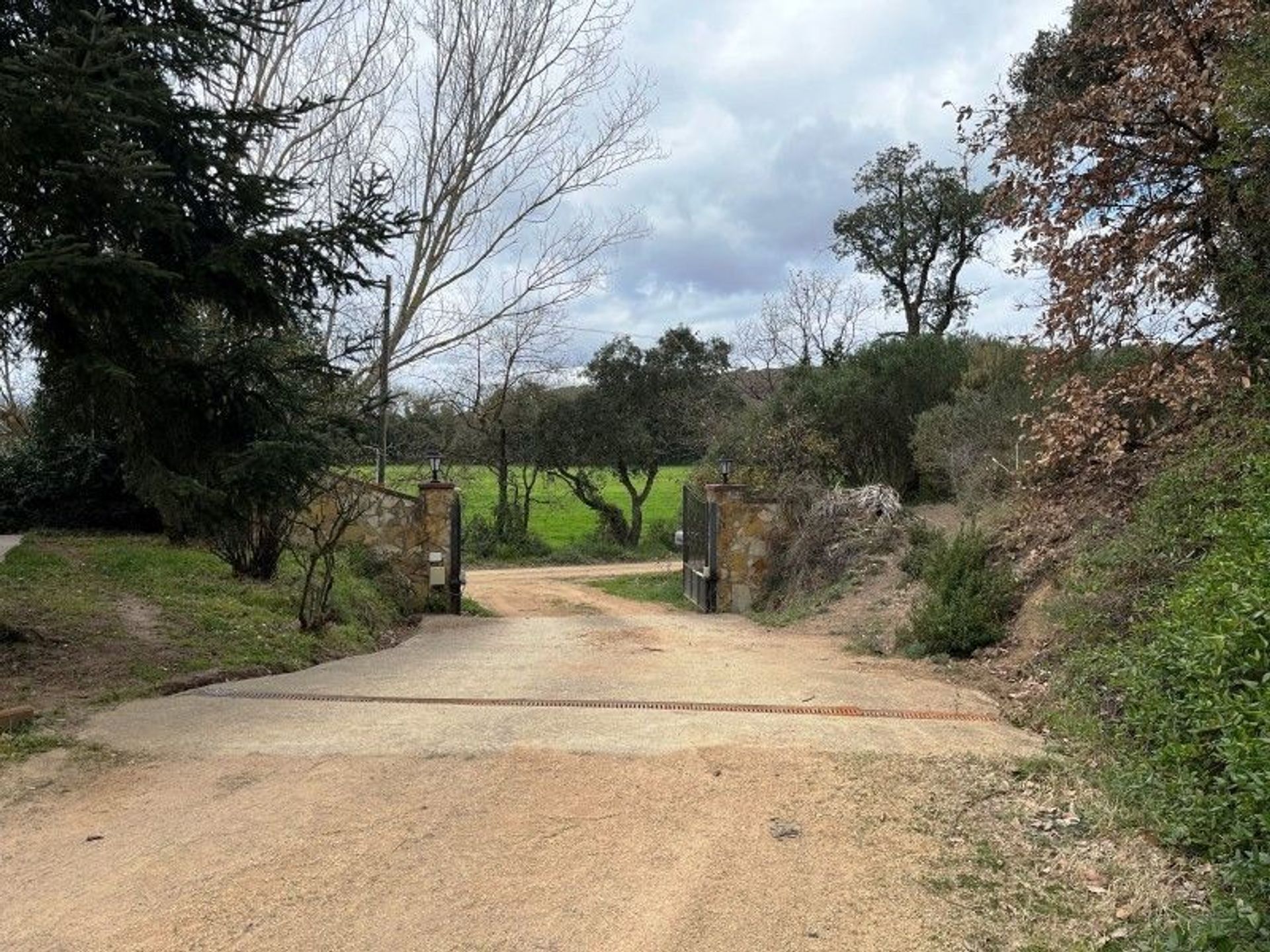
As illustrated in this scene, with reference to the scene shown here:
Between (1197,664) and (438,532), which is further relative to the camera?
(438,532)

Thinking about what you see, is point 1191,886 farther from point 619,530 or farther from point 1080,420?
point 619,530

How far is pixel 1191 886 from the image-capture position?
3113 mm

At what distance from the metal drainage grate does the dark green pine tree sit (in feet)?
4.50

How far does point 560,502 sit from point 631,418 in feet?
12.9

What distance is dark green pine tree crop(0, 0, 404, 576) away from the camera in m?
5.62

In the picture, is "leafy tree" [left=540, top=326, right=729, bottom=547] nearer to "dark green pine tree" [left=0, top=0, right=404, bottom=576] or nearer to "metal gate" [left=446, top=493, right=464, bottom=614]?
"metal gate" [left=446, top=493, right=464, bottom=614]

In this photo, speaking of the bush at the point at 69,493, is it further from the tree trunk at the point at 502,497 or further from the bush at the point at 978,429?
the tree trunk at the point at 502,497

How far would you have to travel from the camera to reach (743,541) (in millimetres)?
16062

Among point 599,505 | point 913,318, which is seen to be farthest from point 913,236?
point 599,505

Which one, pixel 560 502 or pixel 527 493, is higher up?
pixel 527 493

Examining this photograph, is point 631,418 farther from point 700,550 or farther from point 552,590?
point 700,550

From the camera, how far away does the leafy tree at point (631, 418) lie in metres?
33.0

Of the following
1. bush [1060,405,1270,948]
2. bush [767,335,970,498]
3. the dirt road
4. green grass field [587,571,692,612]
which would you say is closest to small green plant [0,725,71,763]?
the dirt road

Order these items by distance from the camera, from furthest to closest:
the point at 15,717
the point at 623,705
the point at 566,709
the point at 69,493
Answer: the point at 69,493
the point at 623,705
the point at 566,709
the point at 15,717
